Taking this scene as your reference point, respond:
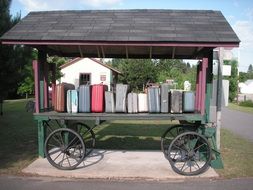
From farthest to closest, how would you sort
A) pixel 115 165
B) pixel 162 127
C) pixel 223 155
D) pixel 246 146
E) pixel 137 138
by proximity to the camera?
1. pixel 162 127
2. pixel 137 138
3. pixel 246 146
4. pixel 223 155
5. pixel 115 165

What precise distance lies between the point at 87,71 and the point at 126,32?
35.8 metres

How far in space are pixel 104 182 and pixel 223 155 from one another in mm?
3941

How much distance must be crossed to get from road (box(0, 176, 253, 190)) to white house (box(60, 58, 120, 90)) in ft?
118

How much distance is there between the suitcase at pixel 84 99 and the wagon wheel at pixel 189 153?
6.73 feet

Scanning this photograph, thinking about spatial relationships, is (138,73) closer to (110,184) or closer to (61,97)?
(61,97)

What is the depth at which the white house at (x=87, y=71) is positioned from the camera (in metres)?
42.8

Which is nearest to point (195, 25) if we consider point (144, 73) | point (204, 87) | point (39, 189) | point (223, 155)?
point (204, 87)

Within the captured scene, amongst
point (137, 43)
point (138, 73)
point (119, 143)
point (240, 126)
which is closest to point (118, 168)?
point (137, 43)

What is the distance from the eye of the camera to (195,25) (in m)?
8.20

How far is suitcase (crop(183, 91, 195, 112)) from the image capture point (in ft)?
25.9

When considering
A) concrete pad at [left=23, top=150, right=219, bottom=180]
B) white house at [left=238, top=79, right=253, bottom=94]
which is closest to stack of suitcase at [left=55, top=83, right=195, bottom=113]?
concrete pad at [left=23, top=150, right=219, bottom=180]

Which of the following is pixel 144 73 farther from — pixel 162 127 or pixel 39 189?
pixel 39 189

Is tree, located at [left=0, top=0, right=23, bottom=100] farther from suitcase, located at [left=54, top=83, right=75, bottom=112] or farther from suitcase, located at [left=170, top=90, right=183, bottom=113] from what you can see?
suitcase, located at [left=170, top=90, right=183, bottom=113]

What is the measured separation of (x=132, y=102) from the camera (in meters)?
8.07
